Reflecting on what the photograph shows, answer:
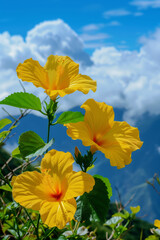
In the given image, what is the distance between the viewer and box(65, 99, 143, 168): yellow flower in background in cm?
117

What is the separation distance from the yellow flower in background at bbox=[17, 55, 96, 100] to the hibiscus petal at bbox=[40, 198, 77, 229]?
18.4 inches

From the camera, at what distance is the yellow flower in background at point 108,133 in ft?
3.85

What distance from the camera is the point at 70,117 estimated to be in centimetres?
128

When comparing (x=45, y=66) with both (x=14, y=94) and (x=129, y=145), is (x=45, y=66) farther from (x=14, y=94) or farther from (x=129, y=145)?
(x=129, y=145)

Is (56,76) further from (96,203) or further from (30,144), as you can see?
(96,203)

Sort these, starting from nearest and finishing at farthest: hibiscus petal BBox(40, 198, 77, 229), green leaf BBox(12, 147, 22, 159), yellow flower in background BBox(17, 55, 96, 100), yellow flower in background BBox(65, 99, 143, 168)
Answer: hibiscus petal BBox(40, 198, 77, 229) < yellow flower in background BBox(65, 99, 143, 168) < yellow flower in background BBox(17, 55, 96, 100) < green leaf BBox(12, 147, 22, 159)

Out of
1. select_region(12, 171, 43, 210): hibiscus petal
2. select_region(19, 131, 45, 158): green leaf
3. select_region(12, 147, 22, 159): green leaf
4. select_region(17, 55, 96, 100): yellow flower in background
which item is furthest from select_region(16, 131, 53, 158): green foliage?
select_region(12, 147, 22, 159): green leaf

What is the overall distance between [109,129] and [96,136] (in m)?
0.07

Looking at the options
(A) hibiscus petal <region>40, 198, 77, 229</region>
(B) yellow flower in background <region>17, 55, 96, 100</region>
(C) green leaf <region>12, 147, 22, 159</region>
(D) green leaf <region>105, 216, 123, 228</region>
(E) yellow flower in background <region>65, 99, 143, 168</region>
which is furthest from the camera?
(D) green leaf <region>105, 216, 123, 228</region>

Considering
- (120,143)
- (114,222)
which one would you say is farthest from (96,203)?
(114,222)

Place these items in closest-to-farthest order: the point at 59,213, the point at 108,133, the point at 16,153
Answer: the point at 59,213 → the point at 108,133 → the point at 16,153

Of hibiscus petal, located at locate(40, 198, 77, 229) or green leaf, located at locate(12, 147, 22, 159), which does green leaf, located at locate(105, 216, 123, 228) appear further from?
hibiscus petal, located at locate(40, 198, 77, 229)

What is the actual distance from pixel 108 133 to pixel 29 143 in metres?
0.36

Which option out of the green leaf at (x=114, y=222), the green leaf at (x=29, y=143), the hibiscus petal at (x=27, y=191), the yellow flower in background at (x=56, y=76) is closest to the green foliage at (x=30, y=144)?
the green leaf at (x=29, y=143)
